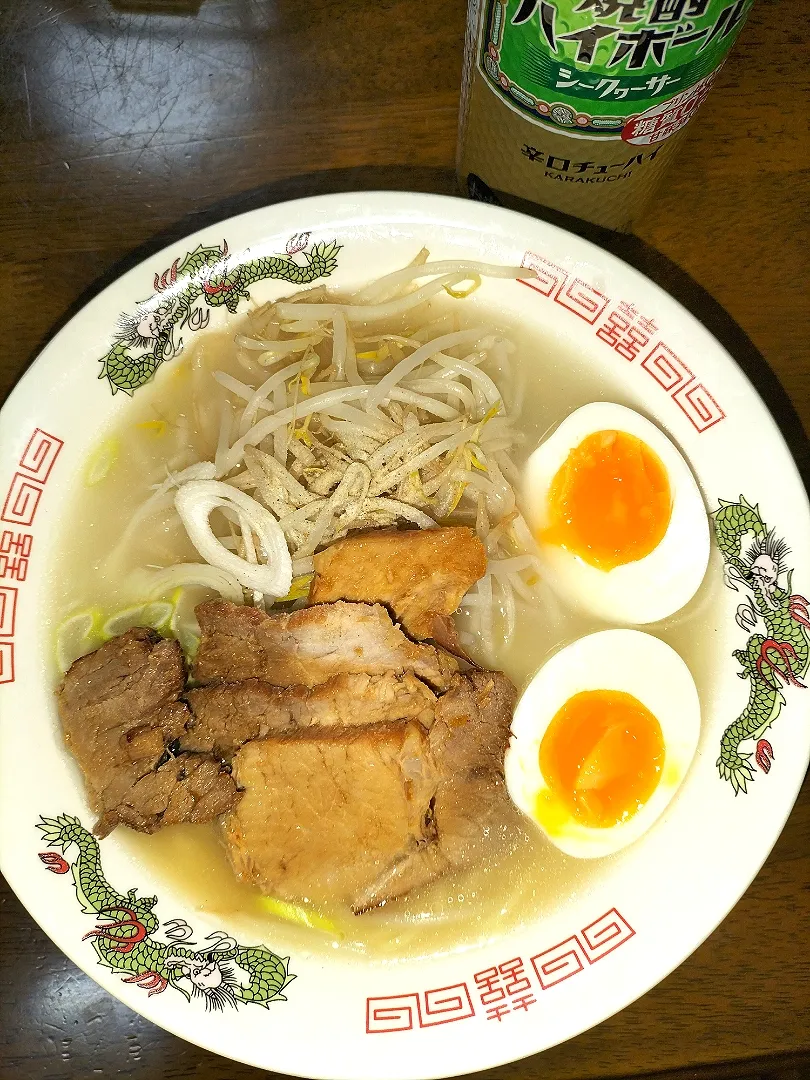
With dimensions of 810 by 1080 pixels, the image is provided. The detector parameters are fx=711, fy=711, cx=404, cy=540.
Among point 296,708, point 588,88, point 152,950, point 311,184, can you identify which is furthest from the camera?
point 311,184

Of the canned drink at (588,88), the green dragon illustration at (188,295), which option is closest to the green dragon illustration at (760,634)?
the canned drink at (588,88)

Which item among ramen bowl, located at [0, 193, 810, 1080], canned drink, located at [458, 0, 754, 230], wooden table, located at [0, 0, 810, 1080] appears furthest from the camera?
wooden table, located at [0, 0, 810, 1080]

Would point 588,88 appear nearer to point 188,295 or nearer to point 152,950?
point 188,295

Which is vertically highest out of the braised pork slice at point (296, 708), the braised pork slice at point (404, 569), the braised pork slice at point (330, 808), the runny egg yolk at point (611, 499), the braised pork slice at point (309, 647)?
the runny egg yolk at point (611, 499)

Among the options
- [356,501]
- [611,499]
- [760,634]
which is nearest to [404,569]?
[356,501]

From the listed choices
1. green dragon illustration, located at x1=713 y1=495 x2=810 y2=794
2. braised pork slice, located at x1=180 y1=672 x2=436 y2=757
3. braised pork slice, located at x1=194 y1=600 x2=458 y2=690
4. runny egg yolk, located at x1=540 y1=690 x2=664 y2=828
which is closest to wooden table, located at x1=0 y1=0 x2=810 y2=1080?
green dragon illustration, located at x1=713 y1=495 x2=810 y2=794

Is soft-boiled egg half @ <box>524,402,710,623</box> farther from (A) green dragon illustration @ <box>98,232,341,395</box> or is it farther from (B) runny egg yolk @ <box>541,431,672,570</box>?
(A) green dragon illustration @ <box>98,232,341,395</box>

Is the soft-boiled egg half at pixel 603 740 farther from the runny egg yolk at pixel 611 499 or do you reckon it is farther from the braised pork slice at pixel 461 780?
the runny egg yolk at pixel 611 499
